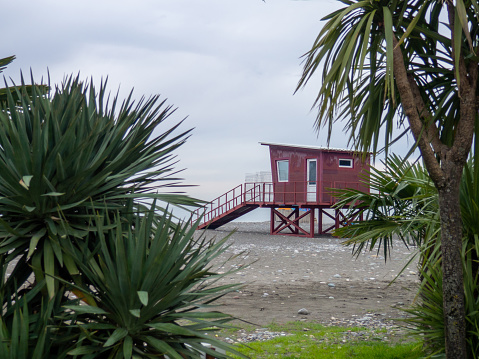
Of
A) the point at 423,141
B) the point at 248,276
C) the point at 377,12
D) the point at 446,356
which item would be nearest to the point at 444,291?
the point at 446,356

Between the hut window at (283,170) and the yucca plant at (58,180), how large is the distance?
76.1 feet

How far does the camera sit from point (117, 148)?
4.06 metres

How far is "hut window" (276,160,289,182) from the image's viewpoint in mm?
27203

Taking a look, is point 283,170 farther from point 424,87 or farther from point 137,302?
point 137,302

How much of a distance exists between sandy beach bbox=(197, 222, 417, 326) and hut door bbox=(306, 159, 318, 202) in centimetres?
393

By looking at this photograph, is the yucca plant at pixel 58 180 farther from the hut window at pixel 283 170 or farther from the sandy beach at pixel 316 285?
the hut window at pixel 283 170

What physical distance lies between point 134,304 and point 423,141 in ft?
12.0

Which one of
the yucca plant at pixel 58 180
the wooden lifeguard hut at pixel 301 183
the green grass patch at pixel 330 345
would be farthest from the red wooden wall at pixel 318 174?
the yucca plant at pixel 58 180

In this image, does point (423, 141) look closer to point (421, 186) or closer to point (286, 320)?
point (421, 186)

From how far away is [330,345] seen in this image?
7555 mm

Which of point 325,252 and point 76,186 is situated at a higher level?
point 76,186

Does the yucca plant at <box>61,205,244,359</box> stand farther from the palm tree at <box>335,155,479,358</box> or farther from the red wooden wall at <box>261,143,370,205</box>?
the red wooden wall at <box>261,143,370,205</box>

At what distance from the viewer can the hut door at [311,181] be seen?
25.7 meters

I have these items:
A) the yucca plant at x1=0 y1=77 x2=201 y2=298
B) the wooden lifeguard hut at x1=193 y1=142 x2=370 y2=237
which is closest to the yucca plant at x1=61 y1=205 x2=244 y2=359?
the yucca plant at x1=0 y1=77 x2=201 y2=298
